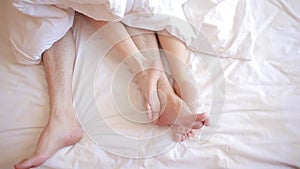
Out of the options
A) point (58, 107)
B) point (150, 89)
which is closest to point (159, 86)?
point (150, 89)

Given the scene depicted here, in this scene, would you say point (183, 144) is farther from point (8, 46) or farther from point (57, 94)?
point (8, 46)

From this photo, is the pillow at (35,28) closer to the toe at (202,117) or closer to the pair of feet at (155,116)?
the pair of feet at (155,116)

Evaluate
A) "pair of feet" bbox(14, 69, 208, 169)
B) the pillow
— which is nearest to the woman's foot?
"pair of feet" bbox(14, 69, 208, 169)

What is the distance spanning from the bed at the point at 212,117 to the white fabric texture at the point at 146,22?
0.09 ft

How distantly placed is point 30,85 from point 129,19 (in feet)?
1.04

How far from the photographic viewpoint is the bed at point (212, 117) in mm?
851

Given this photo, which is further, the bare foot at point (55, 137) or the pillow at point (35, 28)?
the pillow at point (35, 28)

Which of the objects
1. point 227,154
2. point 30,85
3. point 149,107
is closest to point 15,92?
point 30,85

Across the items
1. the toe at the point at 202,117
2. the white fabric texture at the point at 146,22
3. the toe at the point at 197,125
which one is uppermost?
the white fabric texture at the point at 146,22

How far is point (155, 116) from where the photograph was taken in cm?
90

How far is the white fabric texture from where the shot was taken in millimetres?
927

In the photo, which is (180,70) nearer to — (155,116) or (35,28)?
(155,116)

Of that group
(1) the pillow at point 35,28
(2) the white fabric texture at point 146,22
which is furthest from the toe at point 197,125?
(1) the pillow at point 35,28

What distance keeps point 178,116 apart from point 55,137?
0.30 meters
